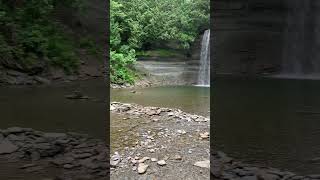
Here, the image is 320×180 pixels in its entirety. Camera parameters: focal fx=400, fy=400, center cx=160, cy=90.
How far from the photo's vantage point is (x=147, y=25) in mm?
8695

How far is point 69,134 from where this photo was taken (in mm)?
1795

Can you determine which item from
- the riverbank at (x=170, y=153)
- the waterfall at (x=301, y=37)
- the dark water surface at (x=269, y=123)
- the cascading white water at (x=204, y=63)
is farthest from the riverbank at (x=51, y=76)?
the cascading white water at (x=204, y=63)

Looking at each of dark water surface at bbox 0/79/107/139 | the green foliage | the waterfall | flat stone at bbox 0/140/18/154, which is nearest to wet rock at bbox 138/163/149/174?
dark water surface at bbox 0/79/107/139

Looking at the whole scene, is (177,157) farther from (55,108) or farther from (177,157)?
(55,108)

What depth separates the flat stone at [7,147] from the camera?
5.42 feet

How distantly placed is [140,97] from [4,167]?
4605 mm

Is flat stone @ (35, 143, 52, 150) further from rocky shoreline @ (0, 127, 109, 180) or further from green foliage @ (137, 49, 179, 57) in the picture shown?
green foliage @ (137, 49, 179, 57)

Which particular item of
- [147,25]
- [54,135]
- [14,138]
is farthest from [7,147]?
[147,25]

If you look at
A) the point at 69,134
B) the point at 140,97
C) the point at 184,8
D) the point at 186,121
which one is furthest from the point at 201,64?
the point at 69,134

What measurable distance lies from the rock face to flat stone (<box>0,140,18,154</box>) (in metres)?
1.11

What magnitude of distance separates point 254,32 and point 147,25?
20.8ft

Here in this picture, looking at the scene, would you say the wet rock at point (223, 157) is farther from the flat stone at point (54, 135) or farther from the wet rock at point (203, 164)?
the flat stone at point (54, 135)

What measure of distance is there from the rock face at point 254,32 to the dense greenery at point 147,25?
205 inches

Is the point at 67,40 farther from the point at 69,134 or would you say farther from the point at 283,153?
the point at 283,153
